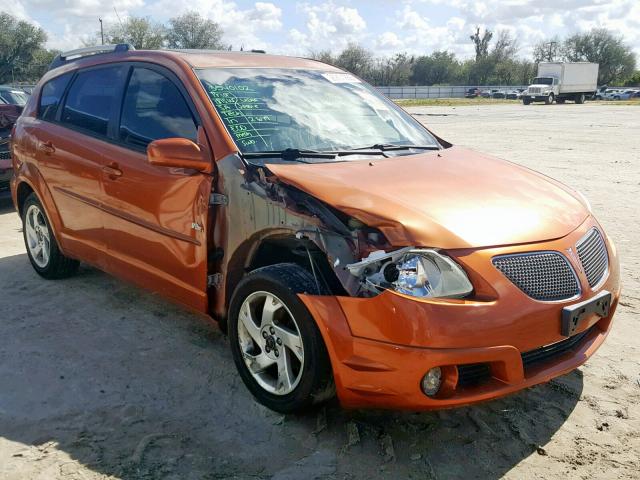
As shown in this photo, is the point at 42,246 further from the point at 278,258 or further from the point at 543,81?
the point at 543,81

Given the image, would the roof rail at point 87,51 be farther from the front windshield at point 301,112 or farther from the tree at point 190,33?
the tree at point 190,33

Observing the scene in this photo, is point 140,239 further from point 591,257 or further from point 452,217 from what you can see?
point 591,257

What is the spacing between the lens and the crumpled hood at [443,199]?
111 inches

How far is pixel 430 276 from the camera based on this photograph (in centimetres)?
→ 273

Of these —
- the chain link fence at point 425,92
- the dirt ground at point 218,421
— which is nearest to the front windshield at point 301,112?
the dirt ground at point 218,421

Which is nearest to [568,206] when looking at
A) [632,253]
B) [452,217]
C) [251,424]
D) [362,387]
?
[452,217]

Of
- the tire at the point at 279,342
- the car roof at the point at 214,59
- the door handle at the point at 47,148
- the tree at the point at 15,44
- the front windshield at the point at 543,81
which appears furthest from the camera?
the tree at the point at 15,44

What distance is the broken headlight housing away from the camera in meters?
2.70

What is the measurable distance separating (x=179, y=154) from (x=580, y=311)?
85.8 inches

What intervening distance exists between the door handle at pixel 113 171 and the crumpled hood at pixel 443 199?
132cm

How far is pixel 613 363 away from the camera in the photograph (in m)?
3.79

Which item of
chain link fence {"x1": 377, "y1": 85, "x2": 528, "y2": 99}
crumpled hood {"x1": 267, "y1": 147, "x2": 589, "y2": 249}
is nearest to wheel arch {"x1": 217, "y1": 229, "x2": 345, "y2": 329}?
crumpled hood {"x1": 267, "y1": 147, "x2": 589, "y2": 249}

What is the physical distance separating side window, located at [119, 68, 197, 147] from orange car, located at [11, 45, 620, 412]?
0.01 metres

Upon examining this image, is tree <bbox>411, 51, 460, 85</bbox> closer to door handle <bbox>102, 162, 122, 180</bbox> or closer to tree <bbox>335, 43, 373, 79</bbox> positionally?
tree <bbox>335, 43, 373, 79</bbox>
